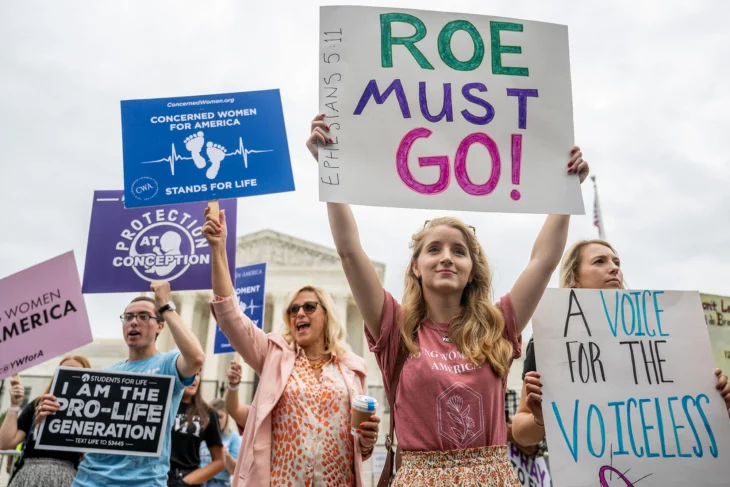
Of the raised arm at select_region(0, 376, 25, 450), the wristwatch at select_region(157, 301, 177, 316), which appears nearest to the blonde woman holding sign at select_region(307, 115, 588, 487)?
the wristwatch at select_region(157, 301, 177, 316)

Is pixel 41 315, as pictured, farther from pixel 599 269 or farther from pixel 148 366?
pixel 599 269

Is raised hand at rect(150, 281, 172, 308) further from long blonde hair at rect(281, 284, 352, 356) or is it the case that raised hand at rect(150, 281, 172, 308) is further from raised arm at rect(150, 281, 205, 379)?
long blonde hair at rect(281, 284, 352, 356)

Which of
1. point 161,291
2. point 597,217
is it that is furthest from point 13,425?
point 597,217

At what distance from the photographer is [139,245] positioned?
4414mm

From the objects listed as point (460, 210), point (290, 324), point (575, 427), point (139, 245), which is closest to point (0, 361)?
point (139, 245)

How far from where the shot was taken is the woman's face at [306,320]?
3475 millimetres

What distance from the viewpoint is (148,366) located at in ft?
12.4

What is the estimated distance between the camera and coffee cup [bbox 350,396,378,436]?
261 cm

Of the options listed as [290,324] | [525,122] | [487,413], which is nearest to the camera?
[487,413]

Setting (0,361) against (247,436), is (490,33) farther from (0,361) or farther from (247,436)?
(0,361)

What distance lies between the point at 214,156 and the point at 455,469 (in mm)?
2544

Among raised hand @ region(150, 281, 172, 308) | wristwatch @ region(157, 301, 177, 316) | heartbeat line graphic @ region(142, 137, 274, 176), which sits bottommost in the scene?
wristwatch @ region(157, 301, 177, 316)

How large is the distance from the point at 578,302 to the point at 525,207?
465 mm

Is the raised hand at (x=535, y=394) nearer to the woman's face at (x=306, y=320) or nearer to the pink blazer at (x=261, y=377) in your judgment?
the pink blazer at (x=261, y=377)
